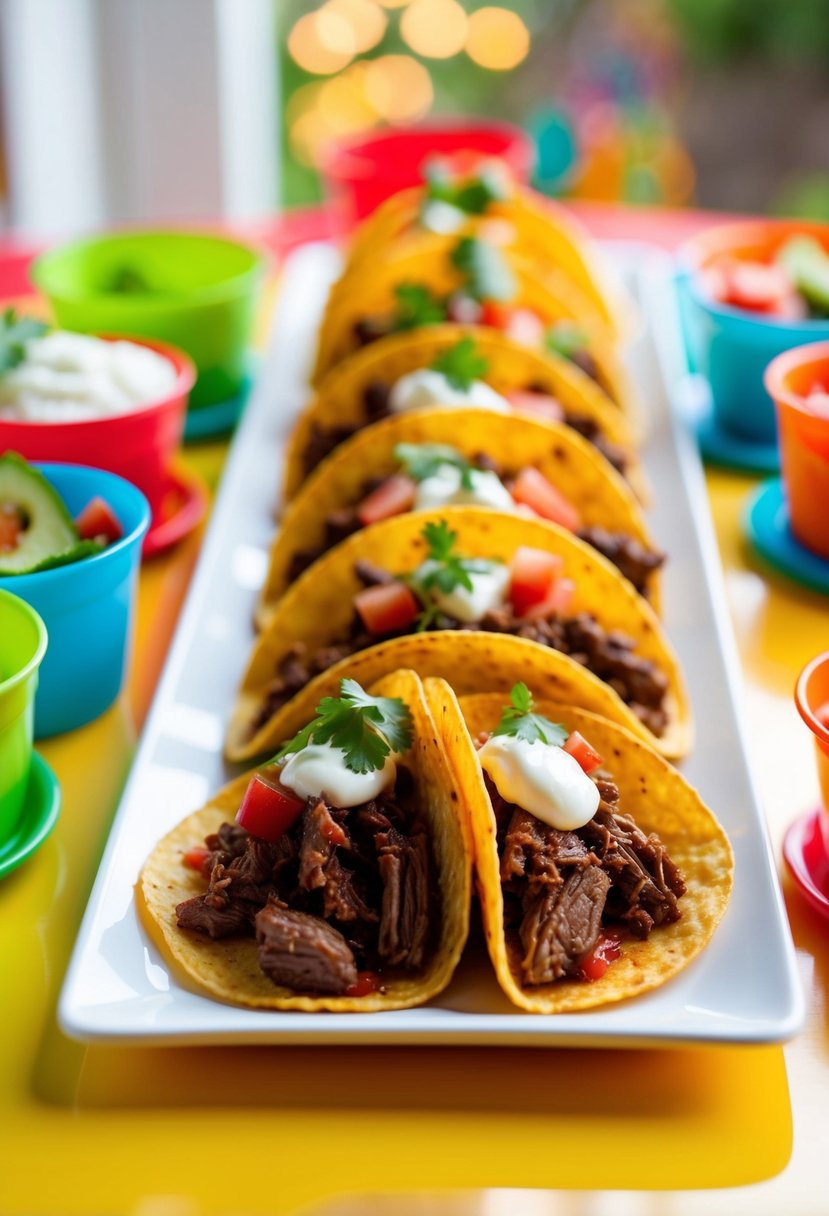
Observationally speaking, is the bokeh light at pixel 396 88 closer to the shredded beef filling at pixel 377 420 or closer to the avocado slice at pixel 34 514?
the shredded beef filling at pixel 377 420

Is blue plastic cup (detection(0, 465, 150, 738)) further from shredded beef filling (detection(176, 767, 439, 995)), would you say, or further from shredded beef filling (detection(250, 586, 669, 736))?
shredded beef filling (detection(176, 767, 439, 995))

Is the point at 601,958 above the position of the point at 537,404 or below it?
below

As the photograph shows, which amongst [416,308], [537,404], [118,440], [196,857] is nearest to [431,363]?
[537,404]

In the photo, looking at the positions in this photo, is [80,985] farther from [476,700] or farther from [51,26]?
[51,26]

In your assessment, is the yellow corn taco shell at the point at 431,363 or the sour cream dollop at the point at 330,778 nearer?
the sour cream dollop at the point at 330,778

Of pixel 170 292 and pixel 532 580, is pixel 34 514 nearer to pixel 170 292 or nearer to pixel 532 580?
pixel 532 580

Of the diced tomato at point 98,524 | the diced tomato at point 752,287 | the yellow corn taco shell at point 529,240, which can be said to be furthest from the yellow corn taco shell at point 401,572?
the yellow corn taco shell at point 529,240
